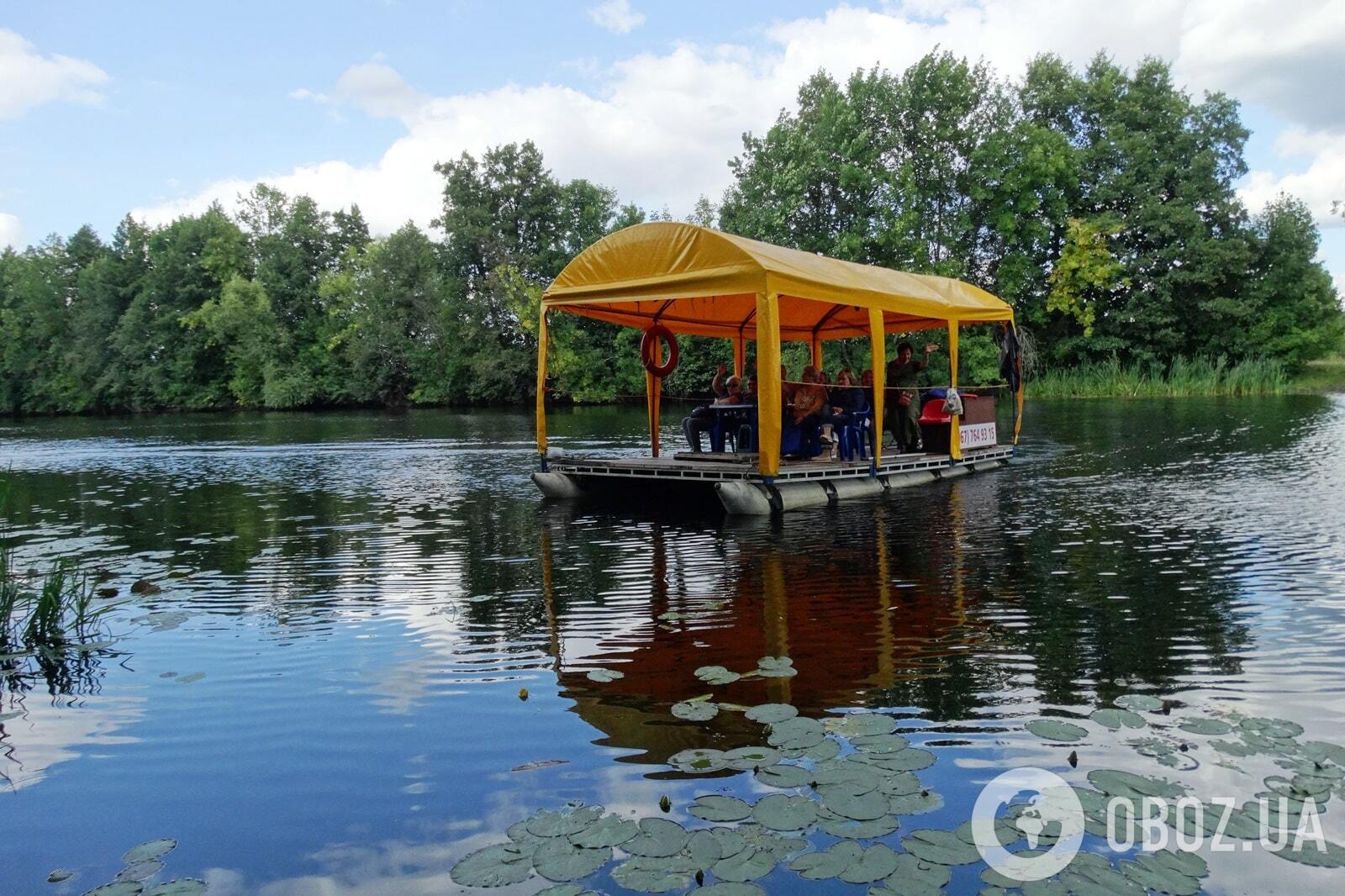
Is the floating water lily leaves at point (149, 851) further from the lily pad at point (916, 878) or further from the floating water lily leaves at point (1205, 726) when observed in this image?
the floating water lily leaves at point (1205, 726)

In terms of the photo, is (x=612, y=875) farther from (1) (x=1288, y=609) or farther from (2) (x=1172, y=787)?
(1) (x=1288, y=609)

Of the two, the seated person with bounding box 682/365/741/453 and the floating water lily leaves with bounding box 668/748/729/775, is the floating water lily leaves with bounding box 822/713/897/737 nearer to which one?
the floating water lily leaves with bounding box 668/748/729/775

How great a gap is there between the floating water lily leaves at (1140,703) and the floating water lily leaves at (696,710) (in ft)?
7.02

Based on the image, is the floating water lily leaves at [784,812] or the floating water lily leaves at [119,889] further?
the floating water lily leaves at [784,812]

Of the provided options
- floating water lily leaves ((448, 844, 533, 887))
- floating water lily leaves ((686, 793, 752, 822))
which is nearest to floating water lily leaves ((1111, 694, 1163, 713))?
floating water lily leaves ((686, 793, 752, 822))

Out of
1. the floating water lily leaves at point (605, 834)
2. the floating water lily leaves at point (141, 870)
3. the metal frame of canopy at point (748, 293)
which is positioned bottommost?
the floating water lily leaves at point (141, 870)

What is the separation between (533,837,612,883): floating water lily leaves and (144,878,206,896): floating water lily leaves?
119cm

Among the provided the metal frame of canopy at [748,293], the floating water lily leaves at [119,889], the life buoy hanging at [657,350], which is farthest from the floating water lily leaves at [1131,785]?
the life buoy hanging at [657,350]

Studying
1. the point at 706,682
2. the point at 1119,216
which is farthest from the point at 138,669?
the point at 1119,216

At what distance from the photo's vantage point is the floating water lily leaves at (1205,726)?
4.19 meters

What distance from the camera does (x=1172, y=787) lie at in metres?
3.61

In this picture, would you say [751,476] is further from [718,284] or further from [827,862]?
[827,862]

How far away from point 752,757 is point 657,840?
0.89 meters

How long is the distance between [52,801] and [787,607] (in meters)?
4.81
